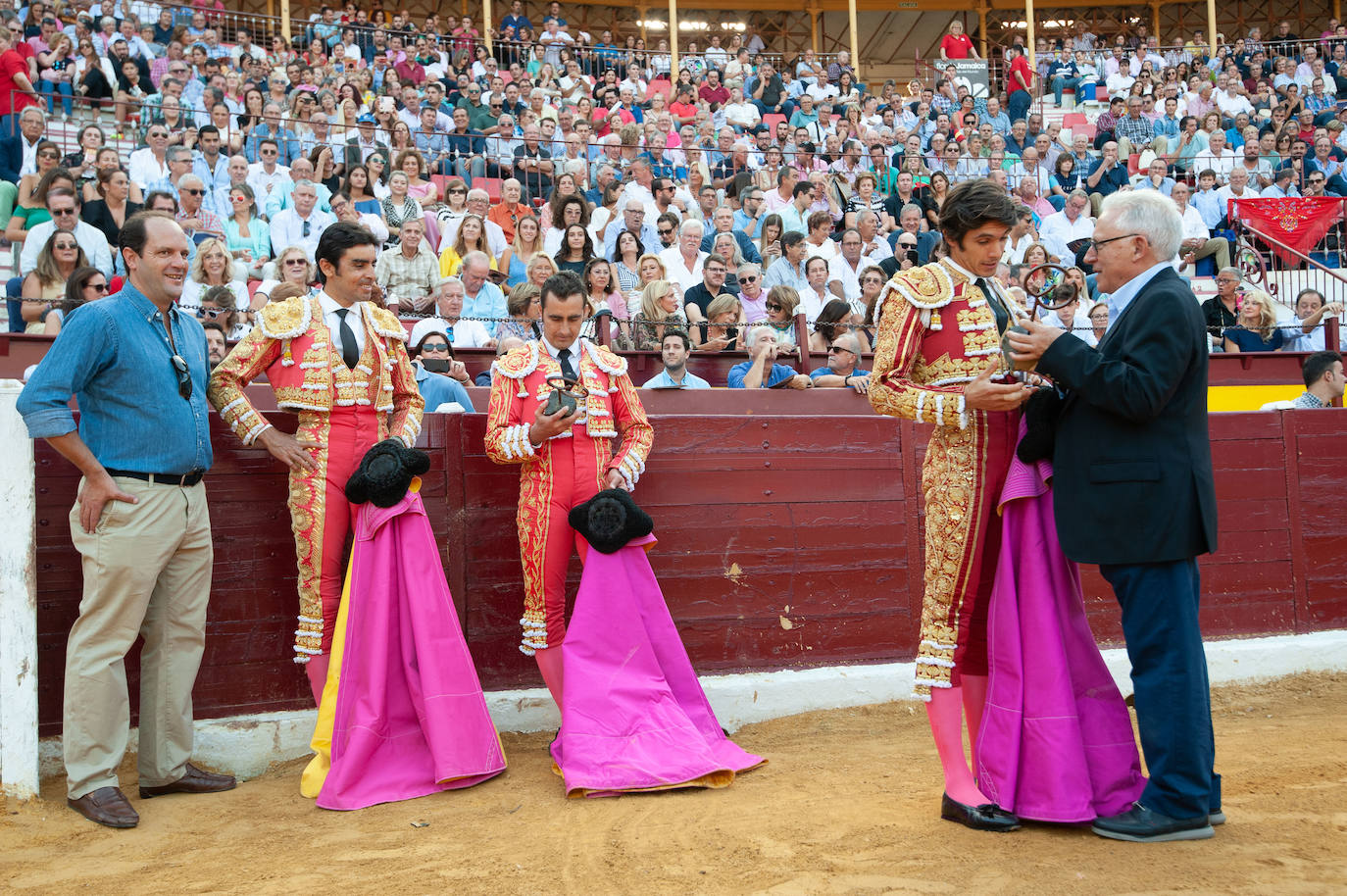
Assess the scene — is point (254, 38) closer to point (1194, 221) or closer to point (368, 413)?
point (1194, 221)

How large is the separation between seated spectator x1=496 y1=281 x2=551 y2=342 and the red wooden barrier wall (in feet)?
7.77

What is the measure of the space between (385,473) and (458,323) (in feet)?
11.7

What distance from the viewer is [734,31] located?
22391mm

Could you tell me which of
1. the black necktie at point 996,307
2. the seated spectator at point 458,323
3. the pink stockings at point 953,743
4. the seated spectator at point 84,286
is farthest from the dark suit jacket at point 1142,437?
the seated spectator at point 84,286

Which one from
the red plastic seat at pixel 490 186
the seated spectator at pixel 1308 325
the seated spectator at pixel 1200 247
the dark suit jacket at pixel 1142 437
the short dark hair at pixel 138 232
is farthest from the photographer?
the red plastic seat at pixel 490 186

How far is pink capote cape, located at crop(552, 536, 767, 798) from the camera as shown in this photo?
3443 millimetres

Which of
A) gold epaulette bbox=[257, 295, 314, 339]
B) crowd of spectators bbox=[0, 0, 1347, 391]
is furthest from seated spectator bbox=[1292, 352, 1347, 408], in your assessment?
gold epaulette bbox=[257, 295, 314, 339]

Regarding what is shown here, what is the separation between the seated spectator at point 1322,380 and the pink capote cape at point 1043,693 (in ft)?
11.0

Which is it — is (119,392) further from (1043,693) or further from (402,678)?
(1043,693)

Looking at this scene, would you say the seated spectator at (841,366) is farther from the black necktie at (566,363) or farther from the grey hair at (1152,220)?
the grey hair at (1152,220)

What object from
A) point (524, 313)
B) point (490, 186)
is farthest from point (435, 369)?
point (490, 186)

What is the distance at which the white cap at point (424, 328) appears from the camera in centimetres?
613

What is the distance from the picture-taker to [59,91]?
10.7 m

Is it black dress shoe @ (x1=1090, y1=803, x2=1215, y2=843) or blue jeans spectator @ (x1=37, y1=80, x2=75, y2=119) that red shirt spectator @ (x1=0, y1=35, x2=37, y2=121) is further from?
black dress shoe @ (x1=1090, y1=803, x2=1215, y2=843)
